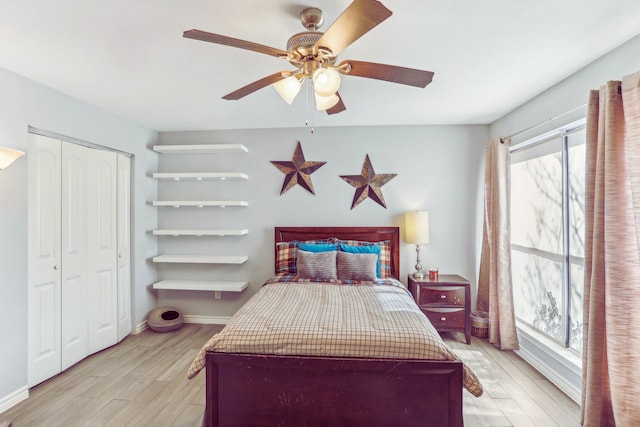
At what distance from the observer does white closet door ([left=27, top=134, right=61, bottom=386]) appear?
2520 millimetres

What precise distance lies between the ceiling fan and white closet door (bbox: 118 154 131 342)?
97.2 inches

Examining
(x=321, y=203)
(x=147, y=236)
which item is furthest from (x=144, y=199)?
(x=321, y=203)

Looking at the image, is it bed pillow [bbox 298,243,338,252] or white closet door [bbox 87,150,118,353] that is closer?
white closet door [bbox 87,150,118,353]

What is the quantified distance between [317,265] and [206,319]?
1777 millimetres

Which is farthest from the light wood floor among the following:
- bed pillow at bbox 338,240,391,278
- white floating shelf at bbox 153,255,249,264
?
bed pillow at bbox 338,240,391,278

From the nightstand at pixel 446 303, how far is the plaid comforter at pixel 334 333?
1061 millimetres

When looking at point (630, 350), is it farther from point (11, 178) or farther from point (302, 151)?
point (11, 178)

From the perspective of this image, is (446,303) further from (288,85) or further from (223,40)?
(223,40)

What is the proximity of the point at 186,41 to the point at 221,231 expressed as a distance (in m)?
2.28

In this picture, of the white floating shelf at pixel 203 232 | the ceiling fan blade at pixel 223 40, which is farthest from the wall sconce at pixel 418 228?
the ceiling fan blade at pixel 223 40

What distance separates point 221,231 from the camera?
148 inches

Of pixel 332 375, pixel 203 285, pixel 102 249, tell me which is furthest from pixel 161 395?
pixel 102 249

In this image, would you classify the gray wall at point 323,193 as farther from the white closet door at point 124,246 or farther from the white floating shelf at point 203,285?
the white closet door at point 124,246

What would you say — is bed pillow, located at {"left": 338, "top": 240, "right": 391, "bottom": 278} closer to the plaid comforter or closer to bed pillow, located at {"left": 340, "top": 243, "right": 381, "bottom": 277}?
bed pillow, located at {"left": 340, "top": 243, "right": 381, "bottom": 277}
